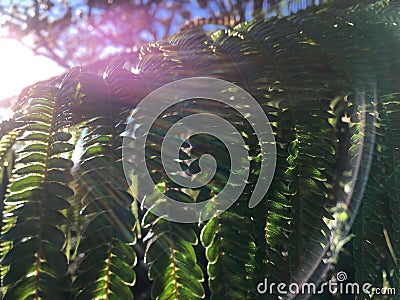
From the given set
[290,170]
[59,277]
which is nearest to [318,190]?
[290,170]

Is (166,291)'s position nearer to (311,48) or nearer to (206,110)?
(206,110)

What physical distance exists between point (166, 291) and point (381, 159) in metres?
0.34

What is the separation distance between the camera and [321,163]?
54 cm

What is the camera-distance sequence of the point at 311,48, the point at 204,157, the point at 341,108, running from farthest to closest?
the point at 341,108 < the point at 311,48 < the point at 204,157

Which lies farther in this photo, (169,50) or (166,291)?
(169,50)

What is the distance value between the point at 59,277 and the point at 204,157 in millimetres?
195

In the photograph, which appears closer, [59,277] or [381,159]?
[59,277]

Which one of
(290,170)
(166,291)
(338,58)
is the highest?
(338,58)

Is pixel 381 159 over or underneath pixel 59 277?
over

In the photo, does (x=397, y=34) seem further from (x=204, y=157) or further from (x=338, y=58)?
(x=204, y=157)

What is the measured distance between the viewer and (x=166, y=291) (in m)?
0.42

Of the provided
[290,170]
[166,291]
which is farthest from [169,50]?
[166,291]

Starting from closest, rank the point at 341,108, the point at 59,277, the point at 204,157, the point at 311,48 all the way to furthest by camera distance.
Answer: the point at 59,277
the point at 204,157
the point at 311,48
the point at 341,108

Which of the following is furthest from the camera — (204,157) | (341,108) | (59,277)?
(341,108)
